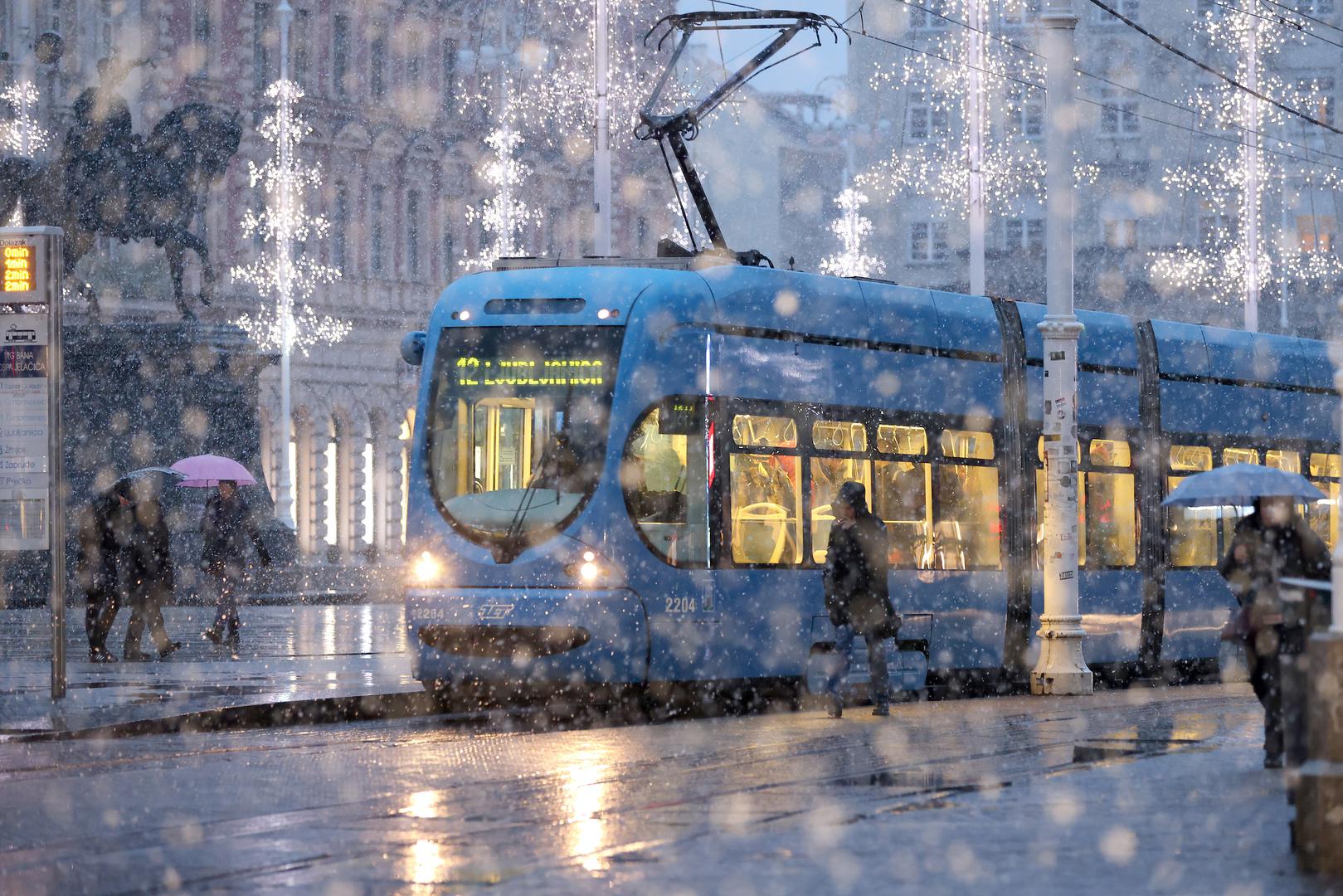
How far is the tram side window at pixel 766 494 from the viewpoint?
60.2 ft

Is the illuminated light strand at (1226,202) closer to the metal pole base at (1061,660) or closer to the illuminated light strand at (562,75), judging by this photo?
the illuminated light strand at (562,75)

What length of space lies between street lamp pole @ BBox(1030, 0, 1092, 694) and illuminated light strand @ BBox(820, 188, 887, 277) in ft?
141

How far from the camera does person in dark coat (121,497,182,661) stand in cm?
2348

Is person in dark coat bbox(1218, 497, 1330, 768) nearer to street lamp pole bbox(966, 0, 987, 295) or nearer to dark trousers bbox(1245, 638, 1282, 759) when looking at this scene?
dark trousers bbox(1245, 638, 1282, 759)

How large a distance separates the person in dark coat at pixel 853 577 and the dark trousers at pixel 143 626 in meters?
8.40

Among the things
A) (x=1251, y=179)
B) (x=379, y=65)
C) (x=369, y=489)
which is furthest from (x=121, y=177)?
(x=379, y=65)

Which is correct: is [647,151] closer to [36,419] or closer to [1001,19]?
[1001,19]

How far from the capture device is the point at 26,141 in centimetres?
5384

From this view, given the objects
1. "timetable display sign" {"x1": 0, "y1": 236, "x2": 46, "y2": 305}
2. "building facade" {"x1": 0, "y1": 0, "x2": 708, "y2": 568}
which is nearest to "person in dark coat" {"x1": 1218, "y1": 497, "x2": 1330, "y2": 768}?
"timetable display sign" {"x1": 0, "y1": 236, "x2": 46, "y2": 305}

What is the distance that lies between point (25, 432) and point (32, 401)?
0.75ft

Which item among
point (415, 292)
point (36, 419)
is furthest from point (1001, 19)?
point (36, 419)

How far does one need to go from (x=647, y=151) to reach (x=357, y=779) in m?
60.2

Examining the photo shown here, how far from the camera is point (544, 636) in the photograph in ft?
57.4

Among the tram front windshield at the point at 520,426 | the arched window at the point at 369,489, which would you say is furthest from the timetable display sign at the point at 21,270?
the arched window at the point at 369,489
